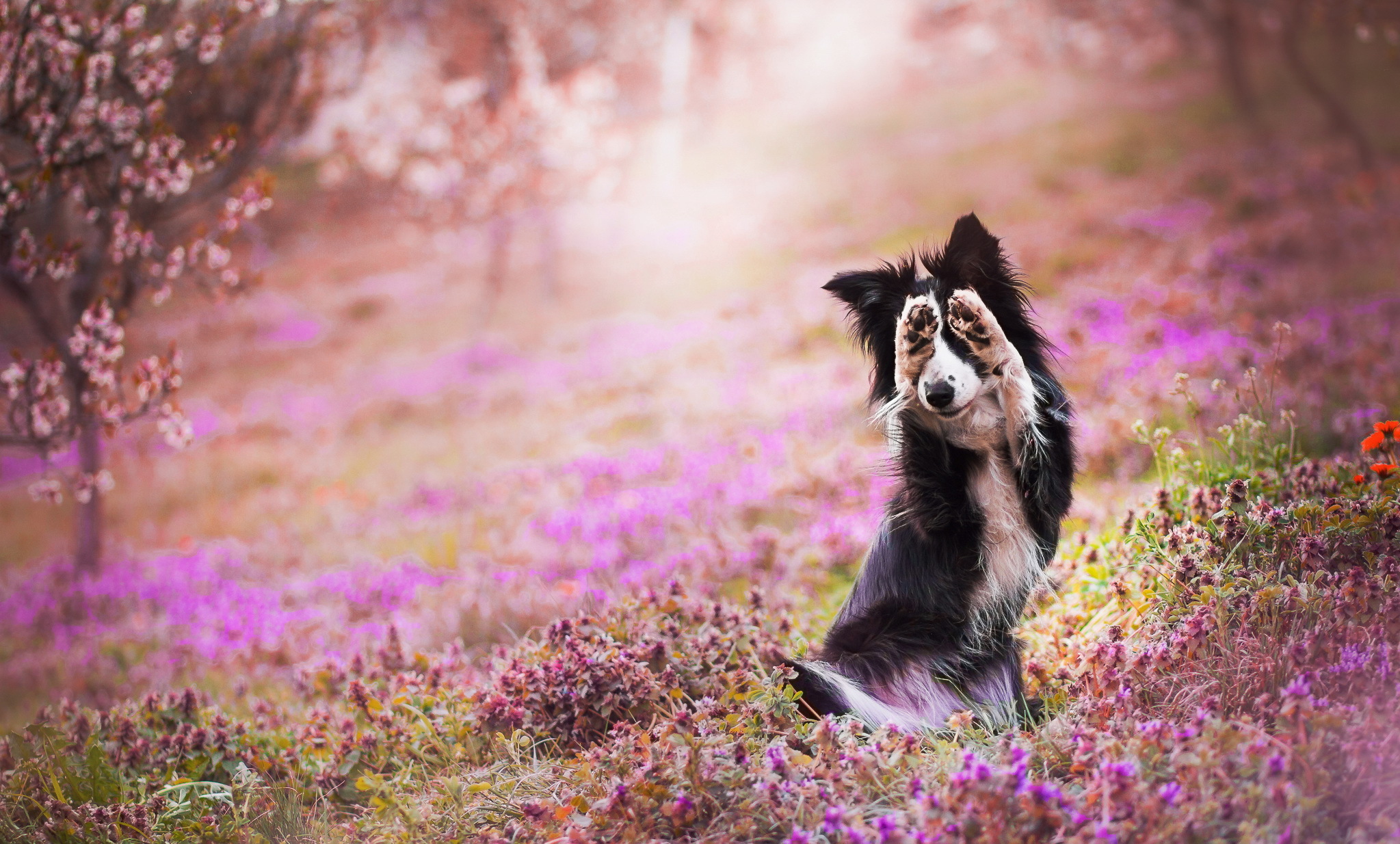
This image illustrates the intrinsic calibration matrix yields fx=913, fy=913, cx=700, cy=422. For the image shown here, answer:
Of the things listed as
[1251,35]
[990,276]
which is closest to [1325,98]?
[1251,35]

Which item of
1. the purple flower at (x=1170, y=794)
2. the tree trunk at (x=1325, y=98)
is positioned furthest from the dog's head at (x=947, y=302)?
the tree trunk at (x=1325, y=98)

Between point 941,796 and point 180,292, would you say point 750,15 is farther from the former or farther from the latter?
point 941,796

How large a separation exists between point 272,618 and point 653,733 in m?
4.95

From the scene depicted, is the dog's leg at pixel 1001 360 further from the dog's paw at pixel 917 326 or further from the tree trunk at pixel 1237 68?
the tree trunk at pixel 1237 68

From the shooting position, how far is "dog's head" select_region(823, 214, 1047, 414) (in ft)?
9.91

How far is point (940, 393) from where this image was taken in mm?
2971

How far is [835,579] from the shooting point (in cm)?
553

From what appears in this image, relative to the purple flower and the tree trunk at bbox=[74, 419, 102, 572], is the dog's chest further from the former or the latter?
the tree trunk at bbox=[74, 419, 102, 572]

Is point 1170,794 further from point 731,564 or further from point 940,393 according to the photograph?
point 731,564

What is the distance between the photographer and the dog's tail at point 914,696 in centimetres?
312

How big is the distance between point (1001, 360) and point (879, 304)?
47cm

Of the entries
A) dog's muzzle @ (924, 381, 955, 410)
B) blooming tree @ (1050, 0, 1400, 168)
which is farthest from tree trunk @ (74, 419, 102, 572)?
blooming tree @ (1050, 0, 1400, 168)

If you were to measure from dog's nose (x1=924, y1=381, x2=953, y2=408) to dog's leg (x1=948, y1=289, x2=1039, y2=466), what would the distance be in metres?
0.20

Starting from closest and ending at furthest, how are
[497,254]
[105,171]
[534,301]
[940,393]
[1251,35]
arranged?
[940,393], [105,171], [497,254], [534,301], [1251,35]
